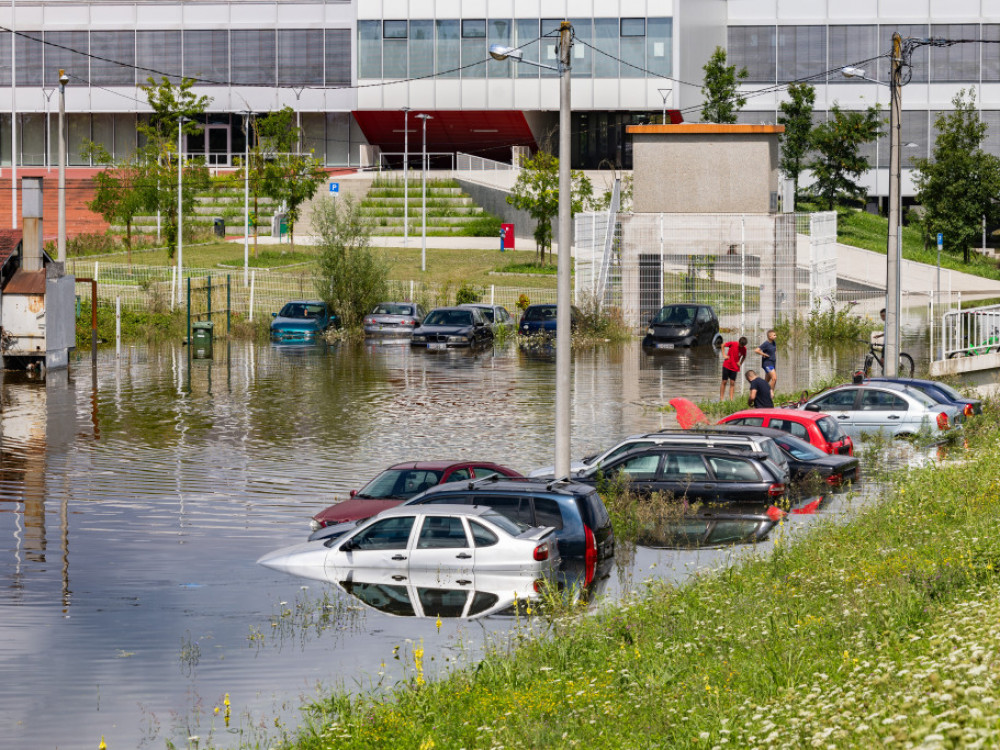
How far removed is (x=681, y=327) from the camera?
46844 millimetres

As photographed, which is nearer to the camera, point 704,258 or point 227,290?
point 704,258

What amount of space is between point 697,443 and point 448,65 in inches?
2536

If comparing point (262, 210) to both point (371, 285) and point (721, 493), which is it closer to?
point (371, 285)

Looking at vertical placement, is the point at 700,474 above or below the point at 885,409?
below

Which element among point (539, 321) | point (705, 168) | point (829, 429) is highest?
point (705, 168)

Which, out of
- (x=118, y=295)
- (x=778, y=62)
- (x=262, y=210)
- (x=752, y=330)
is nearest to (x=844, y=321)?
(x=752, y=330)

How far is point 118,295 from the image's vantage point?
177 ft

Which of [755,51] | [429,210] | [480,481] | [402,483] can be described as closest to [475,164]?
[429,210]

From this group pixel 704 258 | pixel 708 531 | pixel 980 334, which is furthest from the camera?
pixel 704 258

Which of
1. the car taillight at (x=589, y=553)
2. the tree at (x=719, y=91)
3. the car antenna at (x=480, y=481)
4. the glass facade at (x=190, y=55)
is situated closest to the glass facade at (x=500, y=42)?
the glass facade at (x=190, y=55)

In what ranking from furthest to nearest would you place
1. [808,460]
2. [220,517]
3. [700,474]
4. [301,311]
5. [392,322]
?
[392,322] < [301,311] < [808,460] < [700,474] < [220,517]

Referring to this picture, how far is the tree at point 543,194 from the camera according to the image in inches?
2621

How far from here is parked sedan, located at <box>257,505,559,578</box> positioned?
15.7 metres

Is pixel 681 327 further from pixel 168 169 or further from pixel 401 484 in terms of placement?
pixel 401 484
